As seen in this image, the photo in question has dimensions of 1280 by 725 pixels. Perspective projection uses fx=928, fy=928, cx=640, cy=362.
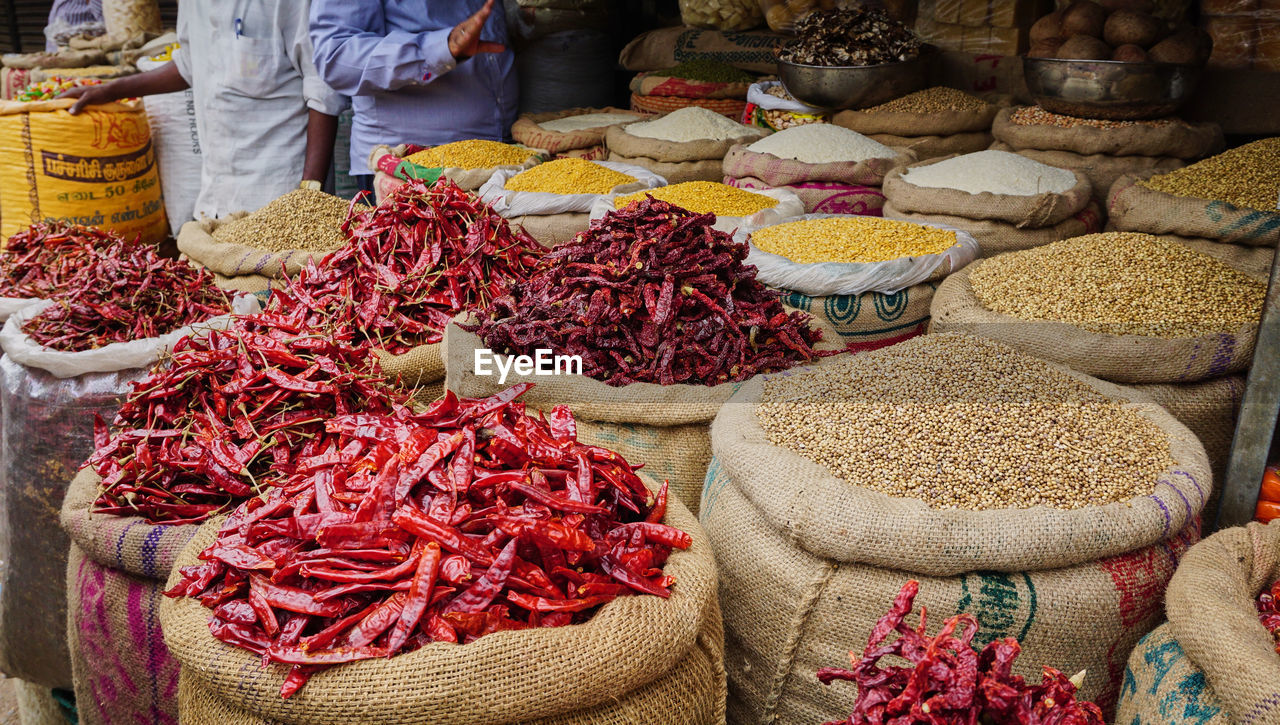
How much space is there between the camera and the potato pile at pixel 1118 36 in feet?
10.7

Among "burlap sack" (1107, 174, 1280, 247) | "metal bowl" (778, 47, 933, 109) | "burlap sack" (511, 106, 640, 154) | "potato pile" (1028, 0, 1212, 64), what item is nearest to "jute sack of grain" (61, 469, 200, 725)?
"burlap sack" (1107, 174, 1280, 247)

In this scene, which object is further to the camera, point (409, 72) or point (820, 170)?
point (409, 72)

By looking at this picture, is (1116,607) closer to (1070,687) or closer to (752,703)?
(1070,687)

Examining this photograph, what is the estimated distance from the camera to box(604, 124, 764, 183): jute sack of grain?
3.77 meters

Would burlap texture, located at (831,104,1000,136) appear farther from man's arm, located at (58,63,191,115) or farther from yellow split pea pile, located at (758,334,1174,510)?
man's arm, located at (58,63,191,115)

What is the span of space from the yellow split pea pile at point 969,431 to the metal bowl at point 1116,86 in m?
1.73

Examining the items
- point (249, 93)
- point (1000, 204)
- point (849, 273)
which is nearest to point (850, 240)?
point (849, 273)

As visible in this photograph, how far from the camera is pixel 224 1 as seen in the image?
13.6 feet

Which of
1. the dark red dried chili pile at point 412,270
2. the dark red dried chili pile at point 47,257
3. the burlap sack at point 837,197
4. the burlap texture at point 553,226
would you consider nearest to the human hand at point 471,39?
the burlap texture at point 553,226

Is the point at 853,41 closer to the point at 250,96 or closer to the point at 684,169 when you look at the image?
the point at 684,169

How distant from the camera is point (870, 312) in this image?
2.59 meters

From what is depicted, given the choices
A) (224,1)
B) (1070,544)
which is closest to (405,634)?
(1070,544)

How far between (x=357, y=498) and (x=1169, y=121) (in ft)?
10.4

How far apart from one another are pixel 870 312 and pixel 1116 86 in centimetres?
144
